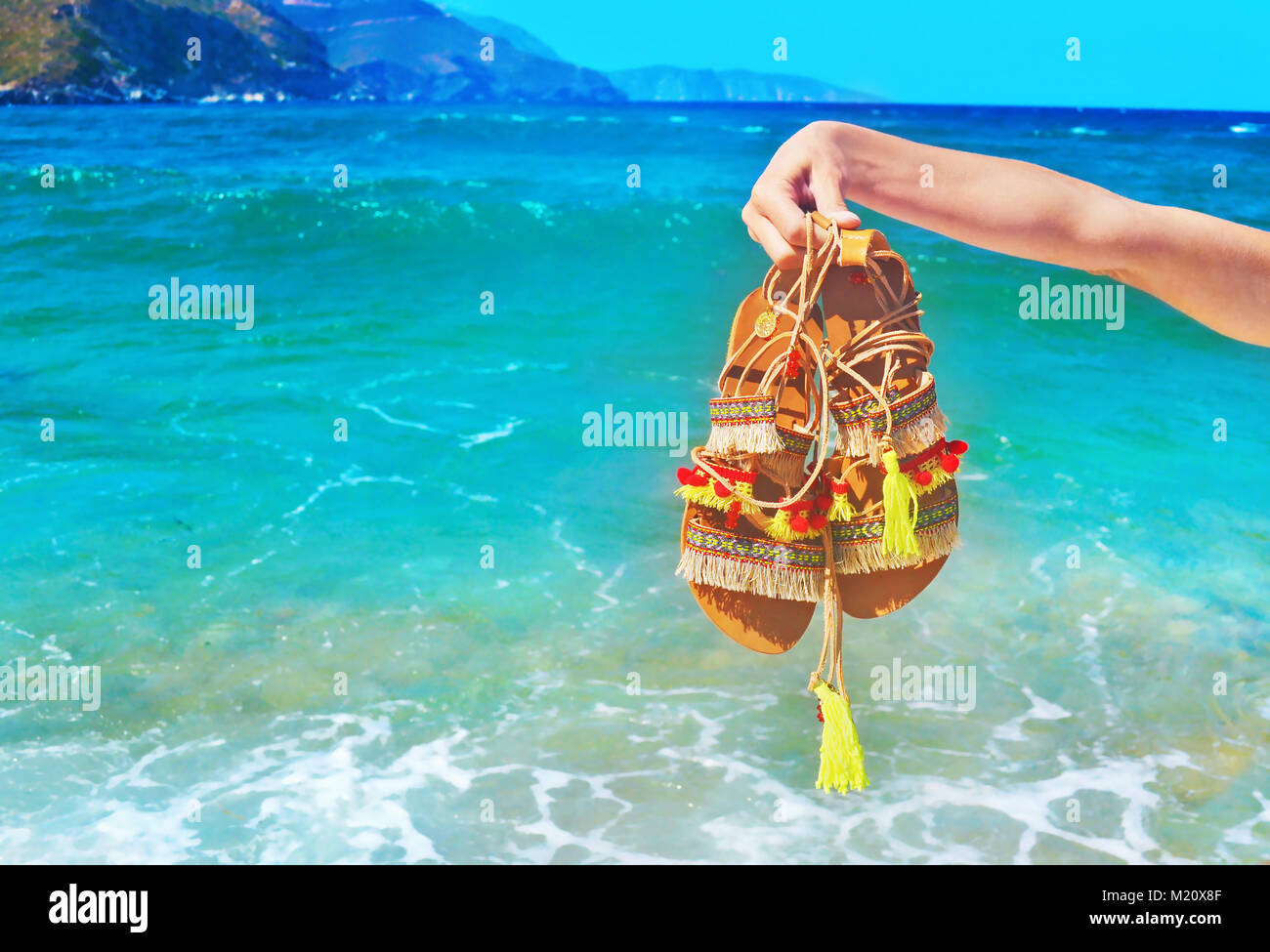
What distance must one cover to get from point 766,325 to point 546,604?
635 centimetres

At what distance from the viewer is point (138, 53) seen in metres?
72.9

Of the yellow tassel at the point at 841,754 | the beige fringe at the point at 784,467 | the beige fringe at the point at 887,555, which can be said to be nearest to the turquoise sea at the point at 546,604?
the yellow tassel at the point at 841,754

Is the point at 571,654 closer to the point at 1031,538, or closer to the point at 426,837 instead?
the point at 426,837

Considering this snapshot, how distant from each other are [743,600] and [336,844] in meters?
4.50

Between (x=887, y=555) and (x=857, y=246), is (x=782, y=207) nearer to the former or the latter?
(x=857, y=246)

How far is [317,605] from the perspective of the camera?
7.90 meters

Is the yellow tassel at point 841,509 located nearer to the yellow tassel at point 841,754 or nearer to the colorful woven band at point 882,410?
the colorful woven band at point 882,410

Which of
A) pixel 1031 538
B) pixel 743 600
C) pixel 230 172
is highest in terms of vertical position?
pixel 230 172

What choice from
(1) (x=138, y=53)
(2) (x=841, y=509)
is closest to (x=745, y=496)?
(2) (x=841, y=509)

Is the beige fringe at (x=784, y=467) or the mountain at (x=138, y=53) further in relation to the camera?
the mountain at (x=138, y=53)

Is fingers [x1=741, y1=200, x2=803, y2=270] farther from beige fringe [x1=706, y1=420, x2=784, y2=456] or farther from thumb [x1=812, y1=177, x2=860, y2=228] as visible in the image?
beige fringe [x1=706, y1=420, x2=784, y2=456]

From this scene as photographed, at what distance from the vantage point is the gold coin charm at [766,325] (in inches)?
74.0

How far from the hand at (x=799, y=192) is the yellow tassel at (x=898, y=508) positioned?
1.19ft
